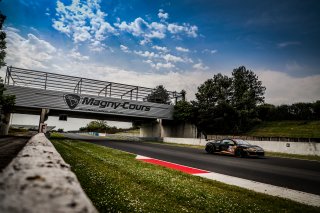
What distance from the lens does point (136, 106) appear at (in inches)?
1609

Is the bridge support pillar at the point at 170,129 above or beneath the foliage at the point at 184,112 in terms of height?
beneath

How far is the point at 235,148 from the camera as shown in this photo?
58.4 ft

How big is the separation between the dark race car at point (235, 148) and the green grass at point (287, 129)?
109 feet

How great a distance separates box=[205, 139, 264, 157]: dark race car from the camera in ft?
55.9

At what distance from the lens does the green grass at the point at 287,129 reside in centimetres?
4709

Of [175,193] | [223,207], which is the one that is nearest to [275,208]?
[223,207]

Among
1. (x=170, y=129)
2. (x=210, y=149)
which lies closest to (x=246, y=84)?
(x=170, y=129)

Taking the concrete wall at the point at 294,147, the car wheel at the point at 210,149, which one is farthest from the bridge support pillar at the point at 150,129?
the car wheel at the point at 210,149

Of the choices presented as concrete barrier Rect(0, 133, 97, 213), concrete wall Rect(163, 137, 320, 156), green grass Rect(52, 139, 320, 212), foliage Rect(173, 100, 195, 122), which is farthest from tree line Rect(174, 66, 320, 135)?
concrete barrier Rect(0, 133, 97, 213)

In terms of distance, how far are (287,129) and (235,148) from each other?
132 ft

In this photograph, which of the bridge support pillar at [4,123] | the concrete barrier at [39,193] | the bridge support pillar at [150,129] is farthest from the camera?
the bridge support pillar at [150,129]

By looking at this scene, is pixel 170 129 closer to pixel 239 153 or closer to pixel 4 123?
pixel 4 123

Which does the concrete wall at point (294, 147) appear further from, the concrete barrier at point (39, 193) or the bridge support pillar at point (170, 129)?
the concrete barrier at point (39, 193)

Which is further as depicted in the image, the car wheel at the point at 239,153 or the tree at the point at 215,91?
the tree at the point at 215,91
